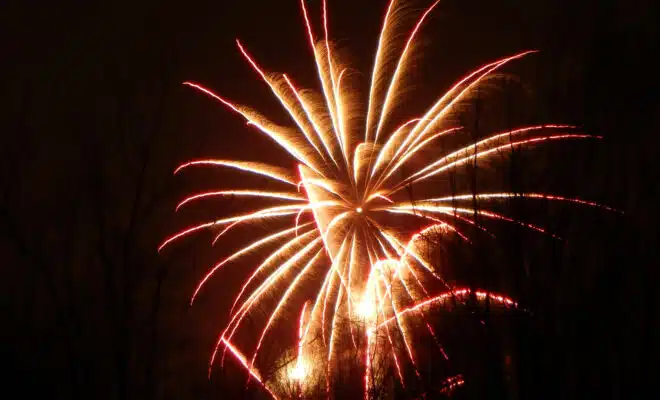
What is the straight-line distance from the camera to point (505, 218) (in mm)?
10695

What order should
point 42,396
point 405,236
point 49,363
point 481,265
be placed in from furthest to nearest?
point 405,236 → point 42,396 → point 49,363 → point 481,265

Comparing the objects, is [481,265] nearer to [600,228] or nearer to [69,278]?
[600,228]

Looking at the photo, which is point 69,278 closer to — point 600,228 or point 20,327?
point 20,327

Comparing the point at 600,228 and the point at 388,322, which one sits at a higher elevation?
the point at 600,228

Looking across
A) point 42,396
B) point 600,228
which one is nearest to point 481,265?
point 600,228

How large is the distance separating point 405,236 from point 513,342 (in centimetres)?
543

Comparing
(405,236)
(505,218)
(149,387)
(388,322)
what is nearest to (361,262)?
(405,236)

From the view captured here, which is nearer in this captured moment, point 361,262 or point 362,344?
point 362,344

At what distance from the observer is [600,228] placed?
1080 centimetres

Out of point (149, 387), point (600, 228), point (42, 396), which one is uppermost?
point (600, 228)

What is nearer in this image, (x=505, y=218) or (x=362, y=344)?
(x=505, y=218)

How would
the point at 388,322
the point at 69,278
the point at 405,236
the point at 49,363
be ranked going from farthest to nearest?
the point at 405,236 < the point at 388,322 < the point at 49,363 < the point at 69,278

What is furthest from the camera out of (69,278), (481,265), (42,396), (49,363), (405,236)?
(405,236)

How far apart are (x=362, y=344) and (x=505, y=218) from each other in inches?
159
